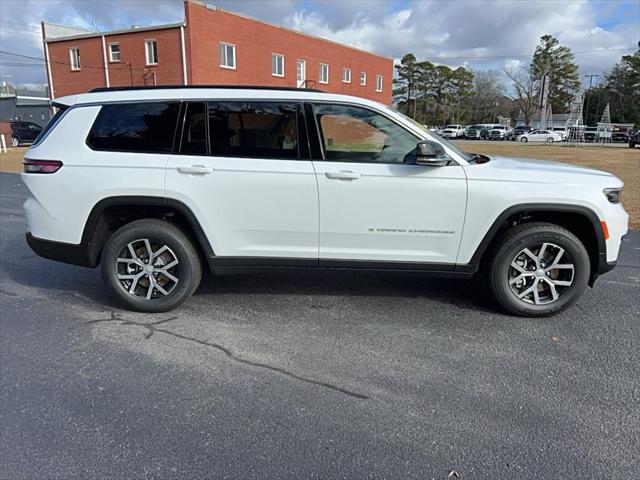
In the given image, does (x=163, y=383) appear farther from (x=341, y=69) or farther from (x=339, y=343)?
(x=341, y=69)

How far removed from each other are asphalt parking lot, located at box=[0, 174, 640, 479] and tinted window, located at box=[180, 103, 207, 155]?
57.9 inches

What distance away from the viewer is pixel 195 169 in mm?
3699

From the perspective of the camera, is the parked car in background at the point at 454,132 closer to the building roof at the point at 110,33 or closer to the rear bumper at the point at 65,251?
the building roof at the point at 110,33

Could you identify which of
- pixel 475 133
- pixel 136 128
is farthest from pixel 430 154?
pixel 475 133

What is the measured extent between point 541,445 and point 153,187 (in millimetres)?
3303

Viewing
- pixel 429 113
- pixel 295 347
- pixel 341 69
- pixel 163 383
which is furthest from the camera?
pixel 429 113

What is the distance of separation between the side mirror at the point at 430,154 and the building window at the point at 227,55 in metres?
26.4

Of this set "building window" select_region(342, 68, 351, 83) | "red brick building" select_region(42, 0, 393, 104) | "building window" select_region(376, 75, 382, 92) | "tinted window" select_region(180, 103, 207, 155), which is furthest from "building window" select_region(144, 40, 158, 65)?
"tinted window" select_region(180, 103, 207, 155)

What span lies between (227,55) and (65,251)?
26319 millimetres

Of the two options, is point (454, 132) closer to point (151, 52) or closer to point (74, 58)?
point (151, 52)

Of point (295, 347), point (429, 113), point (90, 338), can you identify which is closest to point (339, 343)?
point (295, 347)

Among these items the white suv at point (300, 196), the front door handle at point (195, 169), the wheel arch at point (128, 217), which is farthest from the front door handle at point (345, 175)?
the wheel arch at point (128, 217)

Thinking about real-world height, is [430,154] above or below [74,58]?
below

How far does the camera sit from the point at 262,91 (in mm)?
3824
